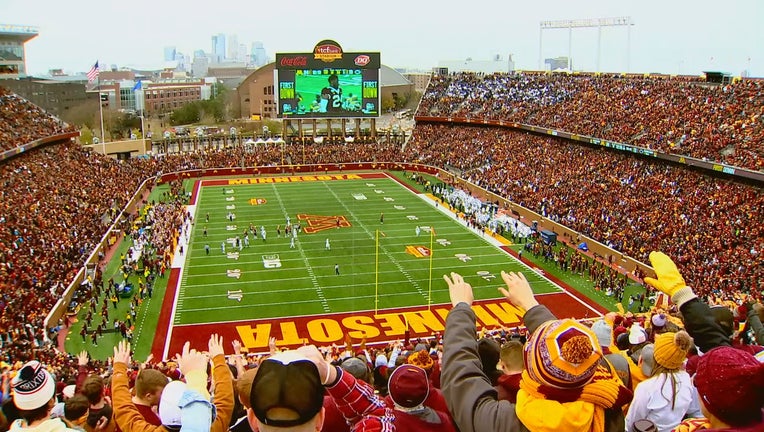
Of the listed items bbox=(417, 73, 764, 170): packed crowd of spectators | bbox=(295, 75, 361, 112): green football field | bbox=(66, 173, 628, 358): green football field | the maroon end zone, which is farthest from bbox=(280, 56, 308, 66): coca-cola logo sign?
the maroon end zone

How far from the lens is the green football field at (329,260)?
25.0 meters

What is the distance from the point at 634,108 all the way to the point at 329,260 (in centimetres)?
2441

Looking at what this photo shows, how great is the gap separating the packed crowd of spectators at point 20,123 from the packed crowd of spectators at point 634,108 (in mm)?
32788

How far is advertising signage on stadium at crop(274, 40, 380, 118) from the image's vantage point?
57.1m

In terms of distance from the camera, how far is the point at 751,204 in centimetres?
2891

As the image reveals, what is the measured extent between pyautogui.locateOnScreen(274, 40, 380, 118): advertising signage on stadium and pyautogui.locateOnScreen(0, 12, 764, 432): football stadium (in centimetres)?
19

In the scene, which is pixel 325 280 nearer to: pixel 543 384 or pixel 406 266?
pixel 406 266

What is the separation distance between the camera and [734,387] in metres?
2.84

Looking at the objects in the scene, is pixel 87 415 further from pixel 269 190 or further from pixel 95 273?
pixel 269 190

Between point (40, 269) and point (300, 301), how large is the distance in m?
9.52

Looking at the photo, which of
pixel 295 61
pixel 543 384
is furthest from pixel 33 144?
pixel 543 384

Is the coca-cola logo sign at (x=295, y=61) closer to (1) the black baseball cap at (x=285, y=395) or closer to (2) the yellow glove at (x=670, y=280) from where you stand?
(2) the yellow glove at (x=670, y=280)

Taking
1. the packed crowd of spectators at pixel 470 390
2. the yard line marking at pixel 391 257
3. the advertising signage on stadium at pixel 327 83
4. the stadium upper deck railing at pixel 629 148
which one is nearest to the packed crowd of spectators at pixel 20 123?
the advertising signage on stadium at pixel 327 83

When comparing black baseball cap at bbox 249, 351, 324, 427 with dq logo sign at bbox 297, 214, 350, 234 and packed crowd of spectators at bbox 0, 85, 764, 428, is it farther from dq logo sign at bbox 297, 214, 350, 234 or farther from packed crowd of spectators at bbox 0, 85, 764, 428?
dq logo sign at bbox 297, 214, 350, 234
